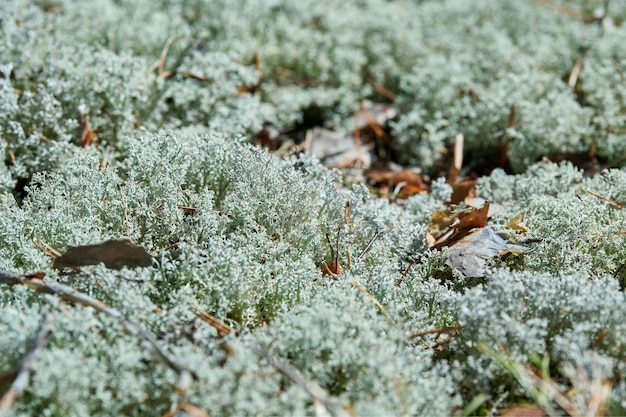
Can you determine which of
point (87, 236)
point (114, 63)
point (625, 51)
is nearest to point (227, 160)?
point (87, 236)

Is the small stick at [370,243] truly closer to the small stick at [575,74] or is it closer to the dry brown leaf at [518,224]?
the dry brown leaf at [518,224]

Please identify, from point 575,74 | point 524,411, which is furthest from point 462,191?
point 575,74

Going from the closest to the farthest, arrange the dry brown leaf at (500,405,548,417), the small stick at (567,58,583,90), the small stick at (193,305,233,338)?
the dry brown leaf at (500,405,548,417) → the small stick at (193,305,233,338) → the small stick at (567,58,583,90)

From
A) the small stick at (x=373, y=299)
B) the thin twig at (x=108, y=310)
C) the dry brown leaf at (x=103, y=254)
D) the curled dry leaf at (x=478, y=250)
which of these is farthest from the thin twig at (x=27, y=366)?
the curled dry leaf at (x=478, y=250)

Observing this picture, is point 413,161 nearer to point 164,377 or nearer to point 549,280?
point 549,280

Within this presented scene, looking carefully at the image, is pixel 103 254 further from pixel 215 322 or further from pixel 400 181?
pixel 400 181

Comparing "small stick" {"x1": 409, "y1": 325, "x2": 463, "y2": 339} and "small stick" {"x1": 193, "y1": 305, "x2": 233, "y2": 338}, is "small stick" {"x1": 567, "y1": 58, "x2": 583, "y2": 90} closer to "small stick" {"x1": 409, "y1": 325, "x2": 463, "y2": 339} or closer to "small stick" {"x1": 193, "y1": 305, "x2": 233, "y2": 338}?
"small stick" {"x1": 409, "y1": 325, "x2": 463, "y2": 339}

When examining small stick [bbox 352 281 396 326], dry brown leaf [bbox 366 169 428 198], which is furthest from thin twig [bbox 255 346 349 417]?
dry brown leaf [bbox 366 169 428 198]
